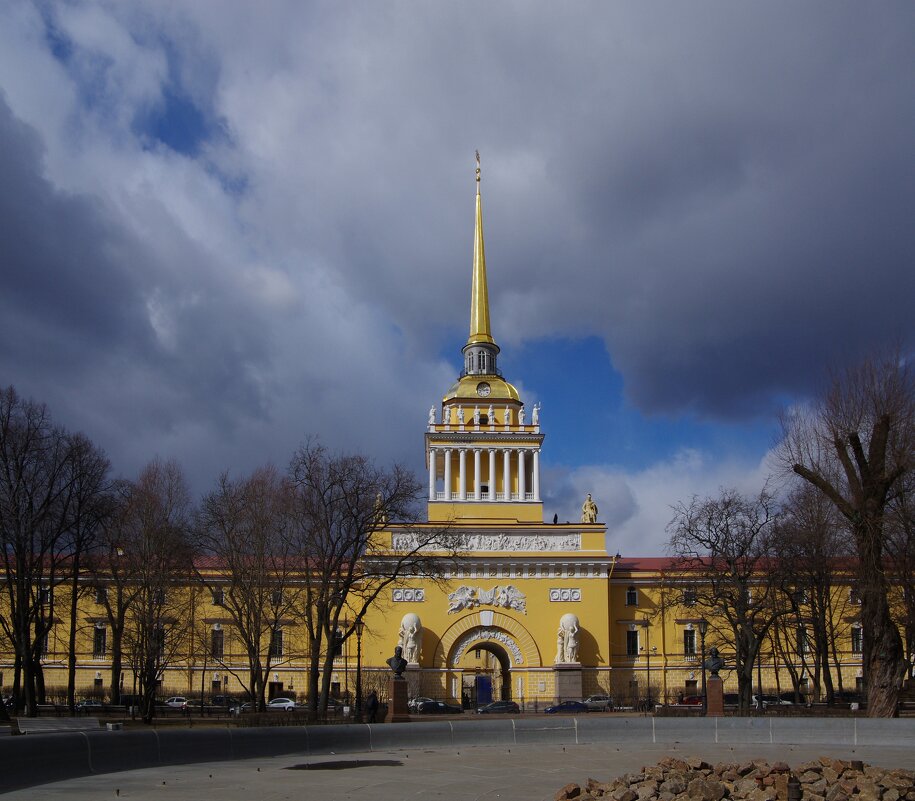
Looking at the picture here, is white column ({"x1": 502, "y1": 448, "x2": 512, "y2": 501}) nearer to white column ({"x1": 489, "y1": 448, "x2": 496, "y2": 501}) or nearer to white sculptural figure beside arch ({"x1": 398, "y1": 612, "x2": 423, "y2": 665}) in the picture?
white column ({"x1": 489, "y1": 448, "x2": 496, "y2": 501})

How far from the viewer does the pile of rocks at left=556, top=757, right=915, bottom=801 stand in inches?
477

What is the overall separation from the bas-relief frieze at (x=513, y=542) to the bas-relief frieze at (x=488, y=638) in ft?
14.6

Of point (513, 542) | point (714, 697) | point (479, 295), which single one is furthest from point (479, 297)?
point (714, 697)

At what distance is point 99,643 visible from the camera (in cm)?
5431

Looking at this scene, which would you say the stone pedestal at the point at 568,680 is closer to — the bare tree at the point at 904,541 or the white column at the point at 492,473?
the white column at the point at 492,473

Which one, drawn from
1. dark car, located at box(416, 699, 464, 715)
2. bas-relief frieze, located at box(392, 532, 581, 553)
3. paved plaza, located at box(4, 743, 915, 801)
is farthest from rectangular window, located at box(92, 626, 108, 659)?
paved plaza, located at box(4, 743, 915, 801)

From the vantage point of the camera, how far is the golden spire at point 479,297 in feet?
219

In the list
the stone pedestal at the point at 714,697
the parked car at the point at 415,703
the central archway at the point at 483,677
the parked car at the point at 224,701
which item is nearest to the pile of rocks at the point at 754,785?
the stone pedestal at the point at 714,697

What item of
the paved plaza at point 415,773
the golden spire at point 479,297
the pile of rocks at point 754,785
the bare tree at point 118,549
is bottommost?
the paved plaza at point 415,773

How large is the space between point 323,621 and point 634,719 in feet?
43.7

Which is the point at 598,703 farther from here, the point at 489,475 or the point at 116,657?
the point at 116,657

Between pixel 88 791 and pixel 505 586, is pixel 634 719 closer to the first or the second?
pixel 88 791

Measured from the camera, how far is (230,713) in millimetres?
41156

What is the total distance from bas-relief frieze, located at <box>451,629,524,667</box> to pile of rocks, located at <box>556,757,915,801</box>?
134ft
